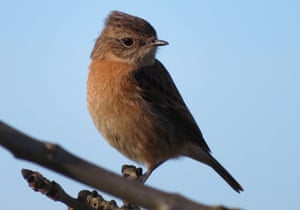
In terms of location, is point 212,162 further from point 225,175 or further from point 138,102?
point 138,102

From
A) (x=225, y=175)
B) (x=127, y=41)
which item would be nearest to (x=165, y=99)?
A: (x=127, y=41)

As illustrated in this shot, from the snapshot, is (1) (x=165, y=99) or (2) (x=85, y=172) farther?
(1) (x=165, y=99)

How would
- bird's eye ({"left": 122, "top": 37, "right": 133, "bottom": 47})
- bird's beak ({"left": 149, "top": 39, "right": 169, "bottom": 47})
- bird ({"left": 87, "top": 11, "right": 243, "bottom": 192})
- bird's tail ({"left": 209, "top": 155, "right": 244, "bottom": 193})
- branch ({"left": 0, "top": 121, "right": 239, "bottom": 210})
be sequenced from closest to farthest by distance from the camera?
branch ({"left": 0, "top": 121, "right": 239, "bottom": 210}) < bird ({"left": 87, "top": 11, "right": 243, "bottom": 192}) < bird's beak ({"left": 149, "top": 39, "right": 169, "bottom": 47}) < bird's eye ({"left": 122, "top": 37, "right": 133, "bottom": 47}) < bird's tail ({"left": 209, "top": 155, "right": 244, "bottom": 193})

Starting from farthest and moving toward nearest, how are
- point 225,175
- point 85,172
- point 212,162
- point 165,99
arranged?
point 225,175
point 212,162
point 165,99
point 85,172

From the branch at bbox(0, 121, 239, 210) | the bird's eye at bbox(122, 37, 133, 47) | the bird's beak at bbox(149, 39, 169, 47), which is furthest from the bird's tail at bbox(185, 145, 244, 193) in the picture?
the branch at bbox(0, 121, 239, 210)

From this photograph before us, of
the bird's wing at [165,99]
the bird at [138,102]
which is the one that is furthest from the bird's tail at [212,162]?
the bird's wing at [165,99]

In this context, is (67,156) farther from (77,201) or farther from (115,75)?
(115,75)

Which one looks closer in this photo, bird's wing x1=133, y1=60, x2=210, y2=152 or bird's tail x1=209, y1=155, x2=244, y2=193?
bird's wing x1=133, y1=60, x2=210, y2=152

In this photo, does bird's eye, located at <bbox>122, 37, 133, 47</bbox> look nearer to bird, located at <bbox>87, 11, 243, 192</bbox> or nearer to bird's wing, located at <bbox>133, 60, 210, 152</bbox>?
bird, located at <bbox>87, 11, 243, 192</bbox>
